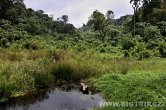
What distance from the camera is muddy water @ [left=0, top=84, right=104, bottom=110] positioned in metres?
10.7

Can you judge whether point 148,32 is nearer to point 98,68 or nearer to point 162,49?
point 162,49

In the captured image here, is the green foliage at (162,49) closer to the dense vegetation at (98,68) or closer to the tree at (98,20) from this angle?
the dense vegetation at (98,68)

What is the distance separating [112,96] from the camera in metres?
10.8

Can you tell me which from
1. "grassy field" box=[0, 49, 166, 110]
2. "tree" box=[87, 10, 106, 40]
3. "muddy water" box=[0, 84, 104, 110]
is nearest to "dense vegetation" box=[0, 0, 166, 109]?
"grassy field" box=[0, 49, 166, 110]

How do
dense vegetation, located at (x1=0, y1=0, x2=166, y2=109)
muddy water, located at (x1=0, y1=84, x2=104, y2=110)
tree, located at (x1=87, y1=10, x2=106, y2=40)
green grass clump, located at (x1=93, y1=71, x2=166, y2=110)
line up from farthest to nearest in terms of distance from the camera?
tree, located at (x1=87, y1=10, x2=106, y2=40) < dense vegetation, located at (x1=0, y1=0, x2=166, y2=109) < muddy water, located at (x1=0, y1=84, x2=104, y2=110) < green grass clump, located at (x1=93, y1=71, x2=166, y2=110)

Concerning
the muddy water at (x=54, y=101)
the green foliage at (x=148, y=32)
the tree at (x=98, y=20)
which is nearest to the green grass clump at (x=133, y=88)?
the muddy water at (x=54, y=101)

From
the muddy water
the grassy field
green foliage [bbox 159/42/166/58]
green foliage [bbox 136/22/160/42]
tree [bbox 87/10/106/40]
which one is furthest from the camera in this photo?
tree [bbox 87/10/106/40]

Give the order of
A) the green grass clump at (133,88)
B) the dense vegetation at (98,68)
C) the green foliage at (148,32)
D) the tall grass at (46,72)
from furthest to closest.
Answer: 1. the green foliage at (148,32)
2. the tall grass at (46,72)
3. the dense vegetation at (98,68)
4. the green grass clump at (133,88)

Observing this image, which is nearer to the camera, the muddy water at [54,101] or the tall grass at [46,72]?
the muddy water at [54,101]

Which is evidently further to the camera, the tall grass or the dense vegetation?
the tall grass

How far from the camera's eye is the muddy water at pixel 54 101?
10.7 m

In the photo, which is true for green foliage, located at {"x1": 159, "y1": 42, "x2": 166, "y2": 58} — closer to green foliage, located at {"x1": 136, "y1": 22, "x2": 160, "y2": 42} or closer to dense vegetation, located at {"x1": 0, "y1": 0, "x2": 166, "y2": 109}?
dense vegetation, located at {"x1": 0, "y1": 0, "x2": 166, "y2": 109}

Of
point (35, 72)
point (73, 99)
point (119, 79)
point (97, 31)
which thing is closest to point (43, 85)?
point (35, 72)

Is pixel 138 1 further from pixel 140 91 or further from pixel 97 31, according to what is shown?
pixel 140 91
